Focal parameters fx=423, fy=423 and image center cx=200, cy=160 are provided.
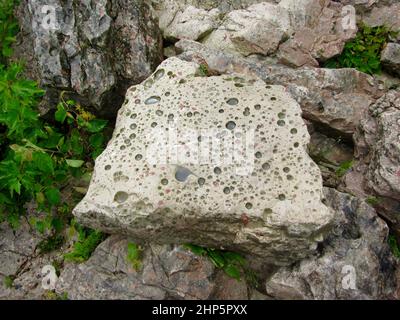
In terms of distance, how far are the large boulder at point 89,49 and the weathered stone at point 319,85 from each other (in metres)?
0.84

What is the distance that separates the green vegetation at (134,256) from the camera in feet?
18.0

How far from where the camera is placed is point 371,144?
6.01 m

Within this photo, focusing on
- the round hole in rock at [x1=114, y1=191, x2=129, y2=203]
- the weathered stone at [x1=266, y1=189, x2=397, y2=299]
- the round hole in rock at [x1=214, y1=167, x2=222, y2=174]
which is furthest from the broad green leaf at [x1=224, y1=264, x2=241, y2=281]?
the round hole in rock at [x1=114, y1=191, x2=129, y2=203]

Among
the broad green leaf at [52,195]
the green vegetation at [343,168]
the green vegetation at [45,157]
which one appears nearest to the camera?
the green vegetation at [45,157]

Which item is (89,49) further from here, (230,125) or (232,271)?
(232,271)

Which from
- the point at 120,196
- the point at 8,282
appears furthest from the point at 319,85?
the point at 8,282

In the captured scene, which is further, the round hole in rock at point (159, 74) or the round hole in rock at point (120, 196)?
the round hole in rock at point (159, 74)

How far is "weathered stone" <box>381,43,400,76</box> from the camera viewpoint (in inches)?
280

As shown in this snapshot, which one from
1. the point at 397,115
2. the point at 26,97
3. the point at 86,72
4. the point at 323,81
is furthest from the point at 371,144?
the point at 26,97

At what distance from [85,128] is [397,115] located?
4394mm

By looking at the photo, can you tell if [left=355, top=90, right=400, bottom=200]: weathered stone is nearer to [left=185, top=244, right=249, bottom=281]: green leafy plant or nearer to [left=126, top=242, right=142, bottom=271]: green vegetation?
[left=185, top=244, right=249, bottom=281]: green leafy plant

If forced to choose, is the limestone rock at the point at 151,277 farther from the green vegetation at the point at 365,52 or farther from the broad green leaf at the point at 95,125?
the green vegetation at the point at 365,52

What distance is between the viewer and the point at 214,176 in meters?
5.02

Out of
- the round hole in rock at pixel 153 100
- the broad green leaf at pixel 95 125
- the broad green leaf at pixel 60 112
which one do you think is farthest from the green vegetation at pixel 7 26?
the round hole in rock at pixel 153 100
